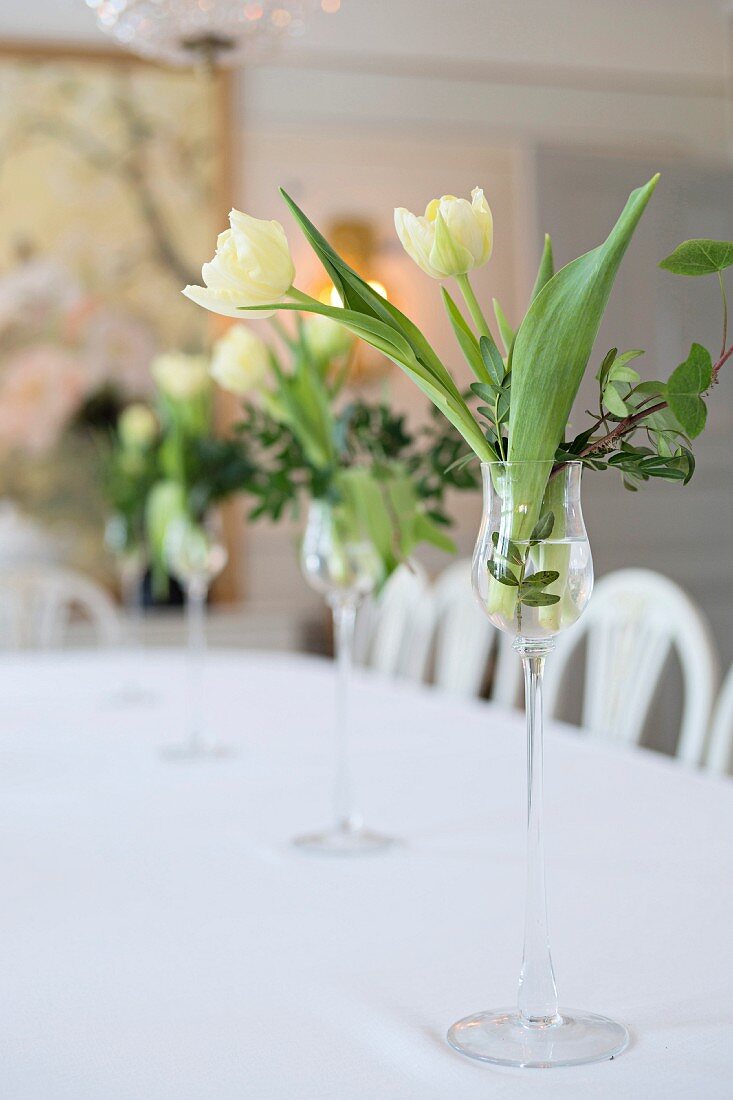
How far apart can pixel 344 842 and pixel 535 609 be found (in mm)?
499

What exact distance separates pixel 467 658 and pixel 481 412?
1.71 m

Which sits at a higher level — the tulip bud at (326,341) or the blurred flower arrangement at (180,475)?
the tulip bud at (326,341)

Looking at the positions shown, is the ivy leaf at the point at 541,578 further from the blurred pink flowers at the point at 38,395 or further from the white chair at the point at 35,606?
the blurred pink flowers at the point at 38,395

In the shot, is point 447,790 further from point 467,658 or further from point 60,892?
point 467,658

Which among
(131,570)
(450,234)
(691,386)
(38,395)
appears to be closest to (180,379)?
(131,570)

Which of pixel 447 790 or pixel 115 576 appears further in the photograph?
pixel 115 576

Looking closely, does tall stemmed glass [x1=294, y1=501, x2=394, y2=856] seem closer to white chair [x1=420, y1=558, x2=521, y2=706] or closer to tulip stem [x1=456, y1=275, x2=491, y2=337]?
tulip stem [x1=456, y1=275, x2=491, y2=337]

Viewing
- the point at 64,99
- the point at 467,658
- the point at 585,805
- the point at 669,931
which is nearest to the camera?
the point at 669,931

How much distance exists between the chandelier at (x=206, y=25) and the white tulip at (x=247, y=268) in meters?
1.35

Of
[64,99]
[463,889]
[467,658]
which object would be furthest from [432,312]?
[463,889]

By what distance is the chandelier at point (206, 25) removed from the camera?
1.85m

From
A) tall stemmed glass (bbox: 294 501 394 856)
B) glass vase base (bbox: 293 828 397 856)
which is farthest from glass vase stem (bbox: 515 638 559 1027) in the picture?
tall stemmed glass (bbox: 294 501 394 856)

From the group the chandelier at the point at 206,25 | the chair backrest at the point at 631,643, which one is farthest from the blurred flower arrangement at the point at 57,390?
the chair backrest at the point at 631,643

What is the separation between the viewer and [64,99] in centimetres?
401
